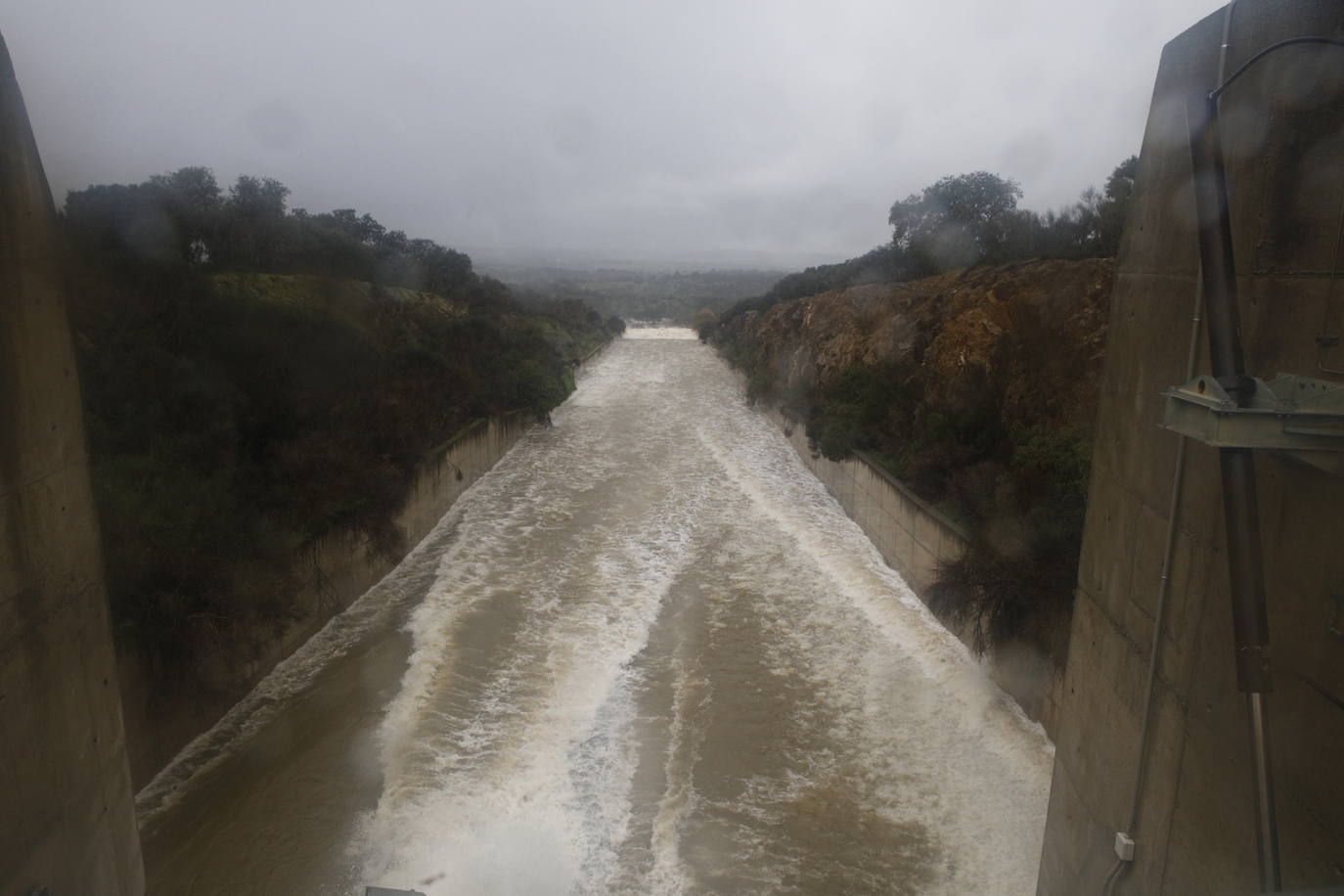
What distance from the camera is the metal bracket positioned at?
3215mm

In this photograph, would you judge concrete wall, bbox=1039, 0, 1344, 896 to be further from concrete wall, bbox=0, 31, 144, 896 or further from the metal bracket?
concrete wall, bbox=0, 31, 144, 896

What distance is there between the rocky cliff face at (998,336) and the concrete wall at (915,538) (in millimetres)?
2046

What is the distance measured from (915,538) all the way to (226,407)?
407 inches

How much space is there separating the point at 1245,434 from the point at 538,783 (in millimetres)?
7057

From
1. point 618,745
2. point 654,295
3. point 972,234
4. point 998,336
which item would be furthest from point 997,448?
point 654,295

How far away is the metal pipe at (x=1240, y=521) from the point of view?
344cm

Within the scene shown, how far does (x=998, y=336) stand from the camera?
1648cm

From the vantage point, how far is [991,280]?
20109 mm

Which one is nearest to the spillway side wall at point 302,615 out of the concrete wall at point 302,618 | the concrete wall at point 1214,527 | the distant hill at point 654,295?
the concrete wall at point 302,618

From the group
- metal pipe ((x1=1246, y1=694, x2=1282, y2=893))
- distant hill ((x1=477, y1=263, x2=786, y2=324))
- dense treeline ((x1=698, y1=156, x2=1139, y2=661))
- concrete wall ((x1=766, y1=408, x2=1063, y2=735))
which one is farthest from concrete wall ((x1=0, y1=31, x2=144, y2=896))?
distant hill ((x1=477, y1=263, x2=786, y2=324))

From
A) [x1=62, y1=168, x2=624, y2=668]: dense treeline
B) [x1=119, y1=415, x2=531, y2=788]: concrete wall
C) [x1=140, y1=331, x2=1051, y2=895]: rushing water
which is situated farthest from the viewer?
[x1=62, y1=168, x2=624, y2=668]: dense treeline

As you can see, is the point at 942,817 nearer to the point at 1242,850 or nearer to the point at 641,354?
the point at 1242,850

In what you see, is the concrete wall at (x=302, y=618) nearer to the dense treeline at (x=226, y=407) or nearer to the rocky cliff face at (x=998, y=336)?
the dense treeline at (x=226, y=407)

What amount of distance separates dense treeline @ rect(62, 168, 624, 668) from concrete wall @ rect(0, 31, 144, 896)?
2.86 metres
